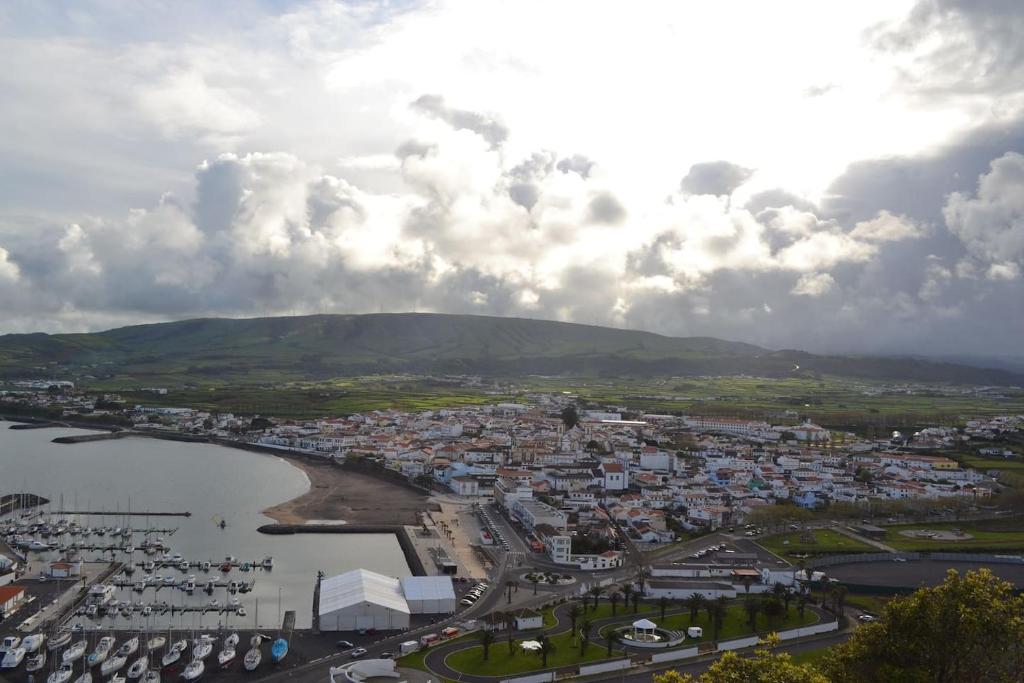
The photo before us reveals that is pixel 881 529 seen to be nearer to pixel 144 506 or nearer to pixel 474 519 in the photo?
pixel 474 519

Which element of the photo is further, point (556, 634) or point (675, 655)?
point (556, 634)

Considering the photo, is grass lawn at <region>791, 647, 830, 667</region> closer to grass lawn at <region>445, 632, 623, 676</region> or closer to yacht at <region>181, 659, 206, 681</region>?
grass lawn at <region>445, 632, 623, 676</region>

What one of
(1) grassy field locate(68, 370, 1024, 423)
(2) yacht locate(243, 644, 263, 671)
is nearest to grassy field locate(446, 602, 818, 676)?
(2) yacht locate(243, 644, 263, 671)

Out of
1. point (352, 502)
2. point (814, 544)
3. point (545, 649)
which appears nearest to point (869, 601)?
point (814, 544)

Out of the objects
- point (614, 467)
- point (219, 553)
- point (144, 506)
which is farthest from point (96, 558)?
point (614, 467)

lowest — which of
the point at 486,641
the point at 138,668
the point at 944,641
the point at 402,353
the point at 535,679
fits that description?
the point at 138,668

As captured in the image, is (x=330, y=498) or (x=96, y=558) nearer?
(x=96, y=558)

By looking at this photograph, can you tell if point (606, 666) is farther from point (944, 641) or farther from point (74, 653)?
point (74, 653)
